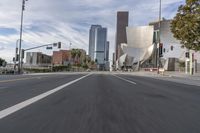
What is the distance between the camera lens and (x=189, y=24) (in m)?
43.2

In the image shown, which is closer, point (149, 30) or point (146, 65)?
point (149, 30)

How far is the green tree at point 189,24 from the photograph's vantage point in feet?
142

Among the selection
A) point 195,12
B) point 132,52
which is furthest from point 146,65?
point 195,12

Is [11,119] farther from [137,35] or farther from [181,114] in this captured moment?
[137,35]

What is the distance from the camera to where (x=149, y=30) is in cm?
15725

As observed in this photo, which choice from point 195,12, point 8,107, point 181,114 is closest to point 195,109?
point 181,114

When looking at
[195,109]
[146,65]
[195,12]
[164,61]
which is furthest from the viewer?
[146,65]

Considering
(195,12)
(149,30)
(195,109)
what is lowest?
(195,109)

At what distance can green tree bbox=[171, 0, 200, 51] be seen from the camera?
142ft

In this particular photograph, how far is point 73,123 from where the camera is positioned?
7.18 m

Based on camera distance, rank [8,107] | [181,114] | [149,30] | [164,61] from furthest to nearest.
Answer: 1. [149,30]
2. [164,61]
3. [8,107]
4. [181,114]

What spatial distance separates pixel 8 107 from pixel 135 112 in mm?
3569

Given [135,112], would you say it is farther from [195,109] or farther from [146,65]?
[146,65]

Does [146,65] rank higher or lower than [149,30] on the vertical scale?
lower
